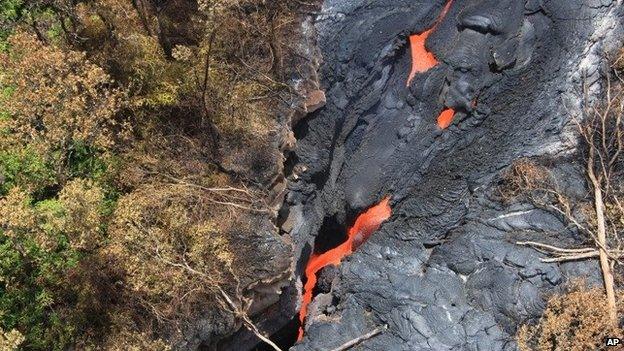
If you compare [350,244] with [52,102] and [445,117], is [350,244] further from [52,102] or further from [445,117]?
[52,102]

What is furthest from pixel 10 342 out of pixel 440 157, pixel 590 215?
pixel 590 215

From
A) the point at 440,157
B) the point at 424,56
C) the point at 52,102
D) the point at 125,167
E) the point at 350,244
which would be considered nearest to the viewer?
the point at 52,102

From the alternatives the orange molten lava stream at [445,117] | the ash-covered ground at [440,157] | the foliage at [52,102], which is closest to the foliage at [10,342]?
the foliage at [52,102]

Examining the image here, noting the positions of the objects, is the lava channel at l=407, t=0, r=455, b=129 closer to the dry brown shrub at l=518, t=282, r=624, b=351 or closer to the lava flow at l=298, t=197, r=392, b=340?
the lava flow at l=298, t=197, r=392, b=340

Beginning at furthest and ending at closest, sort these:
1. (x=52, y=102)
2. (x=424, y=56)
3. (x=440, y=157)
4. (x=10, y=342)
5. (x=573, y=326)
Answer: (x=424, y=56)
(x=440, y=157)
(x=573, y=326)
(x=52, y=102)
(x=10, y=342)

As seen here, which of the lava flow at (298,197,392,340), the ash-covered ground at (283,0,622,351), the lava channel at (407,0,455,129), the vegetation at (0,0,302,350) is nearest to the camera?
the vegetation at (0,0,302,350)

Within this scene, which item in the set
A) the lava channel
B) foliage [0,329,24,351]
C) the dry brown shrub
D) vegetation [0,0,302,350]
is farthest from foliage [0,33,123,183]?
the dry brown shrub
